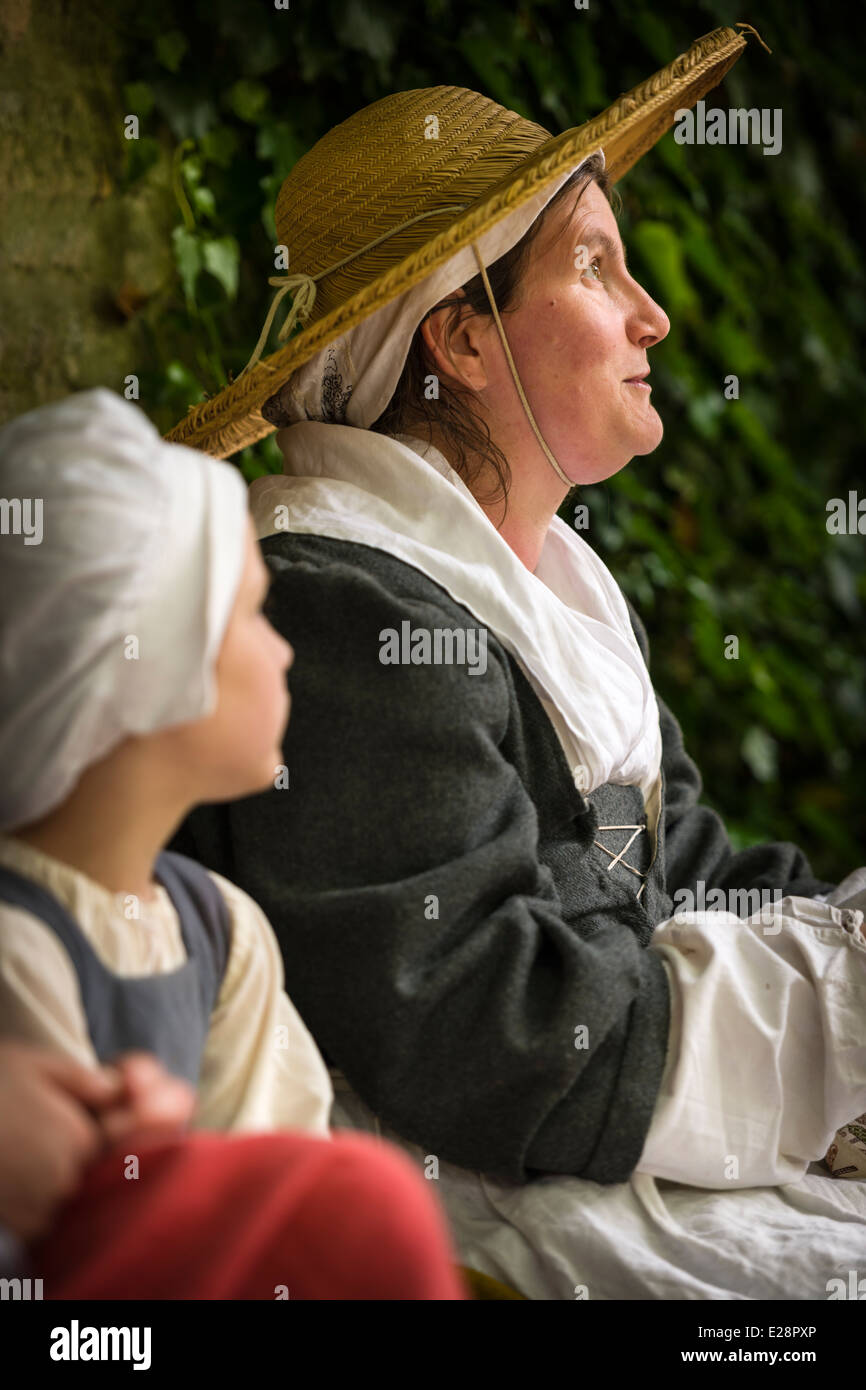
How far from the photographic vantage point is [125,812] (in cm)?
84

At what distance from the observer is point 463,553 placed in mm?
1486

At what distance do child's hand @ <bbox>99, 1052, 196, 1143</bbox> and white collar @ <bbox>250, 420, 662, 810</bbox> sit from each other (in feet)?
2.65

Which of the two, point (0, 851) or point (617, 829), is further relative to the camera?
point (617, 829)

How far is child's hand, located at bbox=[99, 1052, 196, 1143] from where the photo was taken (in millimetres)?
670

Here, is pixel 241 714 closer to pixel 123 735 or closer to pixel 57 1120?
pixel 123 735

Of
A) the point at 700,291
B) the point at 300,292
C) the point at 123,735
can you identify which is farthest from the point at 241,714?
the point at 700,291

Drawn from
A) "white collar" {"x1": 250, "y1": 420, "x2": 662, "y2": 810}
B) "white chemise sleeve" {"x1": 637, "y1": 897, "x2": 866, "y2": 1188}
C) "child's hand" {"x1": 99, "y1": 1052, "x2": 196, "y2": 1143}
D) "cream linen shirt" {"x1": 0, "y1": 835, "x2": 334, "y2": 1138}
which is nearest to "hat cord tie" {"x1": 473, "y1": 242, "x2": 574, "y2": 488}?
"white collar" {"x1": 250, "y1": 420, "x2": 662, "y2": 810}

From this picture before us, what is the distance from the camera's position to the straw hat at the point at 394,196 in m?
1.39

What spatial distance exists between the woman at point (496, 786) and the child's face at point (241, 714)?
1.32 feet

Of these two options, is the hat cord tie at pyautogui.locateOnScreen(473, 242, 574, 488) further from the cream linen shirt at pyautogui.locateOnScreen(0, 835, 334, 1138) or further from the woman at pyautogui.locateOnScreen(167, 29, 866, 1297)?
the cream linen shirt at pyautogui.locateOnScreen(0, 835, 334, 1138)

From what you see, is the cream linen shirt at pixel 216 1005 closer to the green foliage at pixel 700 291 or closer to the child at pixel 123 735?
the child at pixel 123 735

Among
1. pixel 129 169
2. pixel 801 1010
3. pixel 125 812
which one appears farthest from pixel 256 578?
pixel 129 169
